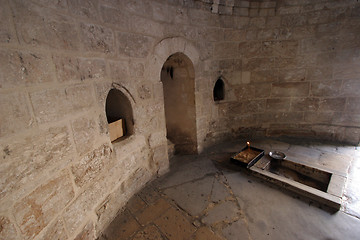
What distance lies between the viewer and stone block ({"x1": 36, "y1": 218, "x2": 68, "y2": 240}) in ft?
3.76

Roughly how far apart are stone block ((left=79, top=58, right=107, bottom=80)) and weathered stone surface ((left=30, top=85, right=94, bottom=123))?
0.10 metres

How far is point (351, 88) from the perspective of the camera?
9.68 ft

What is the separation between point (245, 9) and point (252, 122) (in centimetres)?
201

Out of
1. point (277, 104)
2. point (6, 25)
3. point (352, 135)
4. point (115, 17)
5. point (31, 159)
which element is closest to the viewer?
point (6, 25)

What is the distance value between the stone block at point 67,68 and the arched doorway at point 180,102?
5.18 feet

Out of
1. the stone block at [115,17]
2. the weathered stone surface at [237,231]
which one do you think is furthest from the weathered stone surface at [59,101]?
the weathered stone surface at [237,231]

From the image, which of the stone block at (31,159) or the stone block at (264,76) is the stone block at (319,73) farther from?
the stone block at (31,159)

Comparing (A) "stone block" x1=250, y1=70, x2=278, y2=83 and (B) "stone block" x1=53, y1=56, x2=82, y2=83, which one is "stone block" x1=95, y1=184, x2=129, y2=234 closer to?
(B) "stone block" x1=53, y1=56, x2=82, y2=83

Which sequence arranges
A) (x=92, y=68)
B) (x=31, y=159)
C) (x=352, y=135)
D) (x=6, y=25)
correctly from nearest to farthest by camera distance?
(x=6, y=25)
(x=31, y=159)
(x=92, y=68)
(x=352, y=135)

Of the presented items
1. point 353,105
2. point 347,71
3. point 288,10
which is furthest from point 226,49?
point 353,105

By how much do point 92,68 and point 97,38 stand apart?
0.26 m

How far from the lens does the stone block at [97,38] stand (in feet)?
4.47

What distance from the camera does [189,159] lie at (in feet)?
9.70

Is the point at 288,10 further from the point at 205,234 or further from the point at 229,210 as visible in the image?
the point at 205,234
